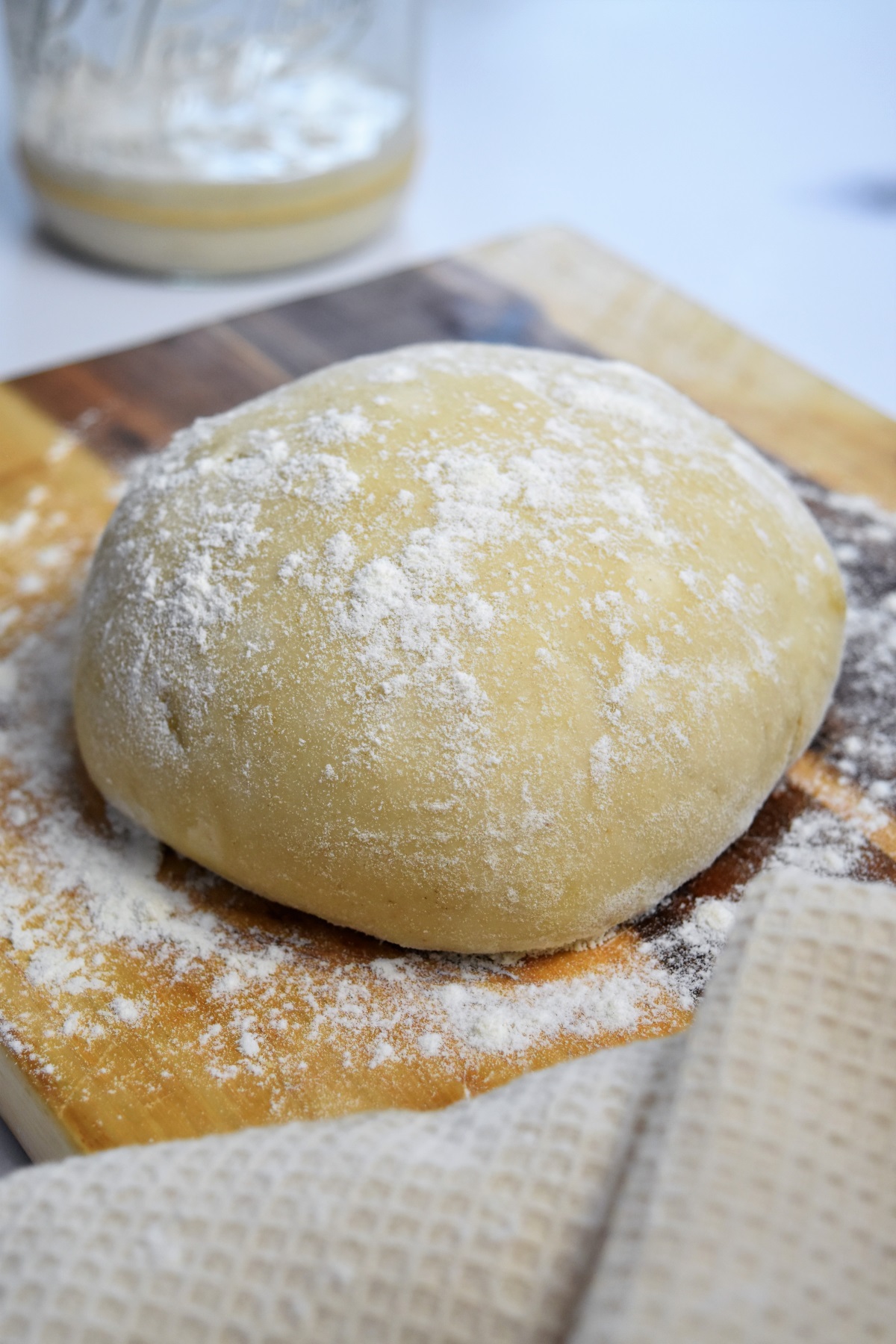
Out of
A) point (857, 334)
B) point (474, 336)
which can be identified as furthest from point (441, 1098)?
point (857, 334)

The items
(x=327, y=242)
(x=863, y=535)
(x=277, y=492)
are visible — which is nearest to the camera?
(x=277, y=492)

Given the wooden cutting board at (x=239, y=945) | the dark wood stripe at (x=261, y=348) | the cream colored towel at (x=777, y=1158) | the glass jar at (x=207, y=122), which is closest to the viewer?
the cream colored towel at (x=777, y=1158)

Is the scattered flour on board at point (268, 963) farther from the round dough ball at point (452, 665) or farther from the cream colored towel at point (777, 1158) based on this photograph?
the cream colored towel at point (777, 1158)

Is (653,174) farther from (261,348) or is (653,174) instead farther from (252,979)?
(252,979)

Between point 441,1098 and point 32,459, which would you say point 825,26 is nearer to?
point 32,459

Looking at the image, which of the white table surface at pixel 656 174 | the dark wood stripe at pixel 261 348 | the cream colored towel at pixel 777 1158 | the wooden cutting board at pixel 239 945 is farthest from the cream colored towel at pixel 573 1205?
the white table surface at pixel 656 174
